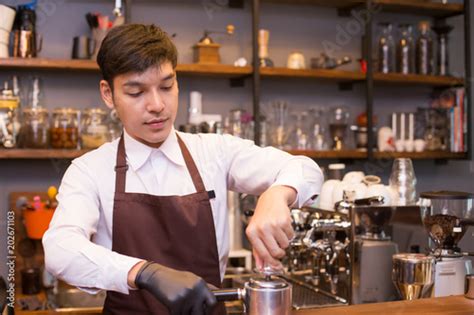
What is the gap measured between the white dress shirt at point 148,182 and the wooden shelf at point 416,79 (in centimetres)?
211

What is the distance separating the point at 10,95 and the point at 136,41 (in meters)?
1.73

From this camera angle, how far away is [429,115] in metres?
3.88

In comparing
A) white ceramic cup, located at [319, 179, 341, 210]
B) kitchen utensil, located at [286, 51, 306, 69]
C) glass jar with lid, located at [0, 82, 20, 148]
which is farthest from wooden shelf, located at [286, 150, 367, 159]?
glass jar with lid, located at [0, 82, 20, 148]

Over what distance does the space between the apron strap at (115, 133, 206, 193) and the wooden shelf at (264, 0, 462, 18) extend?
2.04 meters

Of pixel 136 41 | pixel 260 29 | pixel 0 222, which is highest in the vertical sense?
pixel 260 29

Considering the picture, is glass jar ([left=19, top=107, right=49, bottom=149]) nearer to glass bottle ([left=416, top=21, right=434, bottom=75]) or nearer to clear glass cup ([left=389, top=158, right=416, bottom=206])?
clear glass cup ([left=389, top=158, right=416, bottom=206])

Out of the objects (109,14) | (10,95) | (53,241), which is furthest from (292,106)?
(53,241)

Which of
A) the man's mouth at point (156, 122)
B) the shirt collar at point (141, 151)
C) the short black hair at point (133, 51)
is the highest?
the short black hair at point (133, 51)

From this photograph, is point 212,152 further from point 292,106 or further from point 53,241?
point 292,106

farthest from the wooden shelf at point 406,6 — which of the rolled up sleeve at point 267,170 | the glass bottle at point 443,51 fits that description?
the rolled up sleeve at point 267,170

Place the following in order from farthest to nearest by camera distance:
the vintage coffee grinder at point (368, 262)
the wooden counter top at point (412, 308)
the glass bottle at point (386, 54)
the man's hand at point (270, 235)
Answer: the glass bottle at point (386, 54)
the vintage coffee grinder at point (368, 262)
the wooden counter top at point (412, 308)
the man's hand at point (270, 235)

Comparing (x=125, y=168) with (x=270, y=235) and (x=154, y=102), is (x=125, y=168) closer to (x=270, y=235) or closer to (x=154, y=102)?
(x=154, y=102)

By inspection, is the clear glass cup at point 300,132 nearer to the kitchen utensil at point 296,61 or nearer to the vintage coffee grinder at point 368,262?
the kitchen utensil at point 296,61

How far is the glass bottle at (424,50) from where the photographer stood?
382cm
